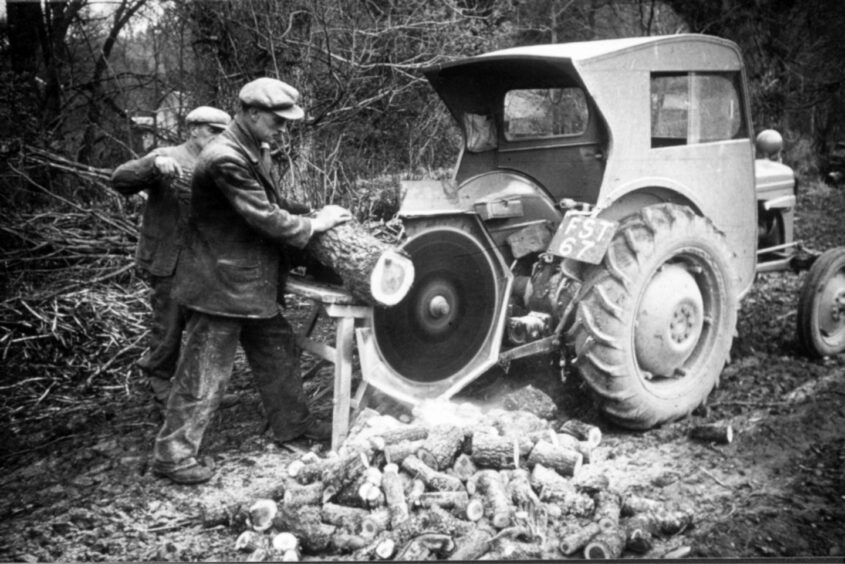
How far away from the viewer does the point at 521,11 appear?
34.3 ft

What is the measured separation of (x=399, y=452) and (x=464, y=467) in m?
0.32

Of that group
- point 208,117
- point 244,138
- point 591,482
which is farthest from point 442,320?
point 208,117

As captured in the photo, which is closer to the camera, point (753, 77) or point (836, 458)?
point (836, 458)

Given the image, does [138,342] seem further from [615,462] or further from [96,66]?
[615,462]

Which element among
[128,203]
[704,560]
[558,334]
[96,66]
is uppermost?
[96,66]

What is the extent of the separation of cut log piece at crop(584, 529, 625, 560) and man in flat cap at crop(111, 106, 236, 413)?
8.64 feet

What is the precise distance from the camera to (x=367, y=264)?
3.44 m

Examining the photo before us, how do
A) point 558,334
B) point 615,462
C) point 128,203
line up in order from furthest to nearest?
point 128,203
point 558,334
point 615,462

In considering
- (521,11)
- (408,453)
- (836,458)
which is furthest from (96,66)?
(521,11)

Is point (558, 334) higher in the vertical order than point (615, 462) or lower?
higher

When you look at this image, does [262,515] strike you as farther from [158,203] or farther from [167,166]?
[158,203]

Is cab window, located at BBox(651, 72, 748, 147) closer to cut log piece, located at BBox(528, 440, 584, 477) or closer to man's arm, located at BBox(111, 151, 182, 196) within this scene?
cut log piece, located at BBox(528, 440, 584, 477)

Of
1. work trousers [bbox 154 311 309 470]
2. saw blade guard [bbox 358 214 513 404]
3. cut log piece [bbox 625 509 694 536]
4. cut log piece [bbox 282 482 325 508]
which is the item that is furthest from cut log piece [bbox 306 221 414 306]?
cut log piece [bbox 625 509 694 536]

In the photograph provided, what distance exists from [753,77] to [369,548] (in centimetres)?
433
